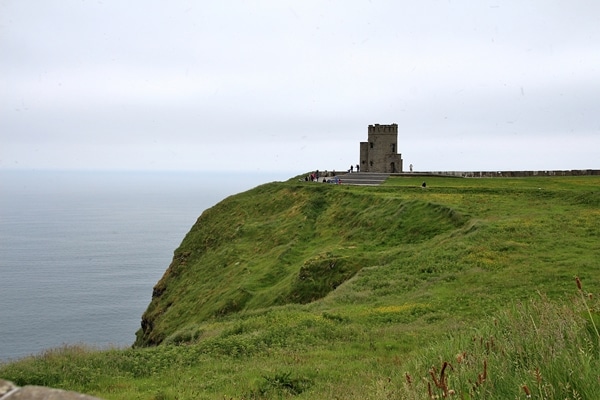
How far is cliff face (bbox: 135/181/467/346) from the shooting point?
3328 cm

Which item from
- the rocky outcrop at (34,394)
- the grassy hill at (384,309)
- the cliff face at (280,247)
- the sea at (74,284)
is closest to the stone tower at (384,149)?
the cliff face at (280,247)

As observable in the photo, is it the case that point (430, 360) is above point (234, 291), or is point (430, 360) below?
above

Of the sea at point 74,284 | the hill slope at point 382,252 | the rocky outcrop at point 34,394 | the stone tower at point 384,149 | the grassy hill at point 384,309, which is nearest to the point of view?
the rocky outcrop at point 34,394

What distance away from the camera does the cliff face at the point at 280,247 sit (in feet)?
109

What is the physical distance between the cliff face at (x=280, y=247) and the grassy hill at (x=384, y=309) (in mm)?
206

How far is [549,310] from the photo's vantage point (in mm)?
7891

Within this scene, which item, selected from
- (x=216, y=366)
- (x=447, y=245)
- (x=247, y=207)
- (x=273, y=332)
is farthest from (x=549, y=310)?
(x=247, y=207)

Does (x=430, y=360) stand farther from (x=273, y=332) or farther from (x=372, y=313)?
(x=372, y=313)

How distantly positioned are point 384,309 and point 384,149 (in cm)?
6508

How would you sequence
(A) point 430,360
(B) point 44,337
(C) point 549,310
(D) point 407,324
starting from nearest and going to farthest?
(C) point 549,310 < (A) point 430,360 < (D) point 407,324 < (B) point 44,337

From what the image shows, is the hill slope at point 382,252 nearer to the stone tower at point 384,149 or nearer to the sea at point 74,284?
the sea at point 74,284

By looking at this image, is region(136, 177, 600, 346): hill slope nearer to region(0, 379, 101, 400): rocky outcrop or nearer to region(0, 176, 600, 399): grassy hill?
region(0, 176, 600, 399): grassy hill

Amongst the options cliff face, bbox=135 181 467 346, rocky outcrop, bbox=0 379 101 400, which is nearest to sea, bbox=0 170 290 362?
cliff face, bbox=135 181 467 346

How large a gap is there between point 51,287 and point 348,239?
235 feet
